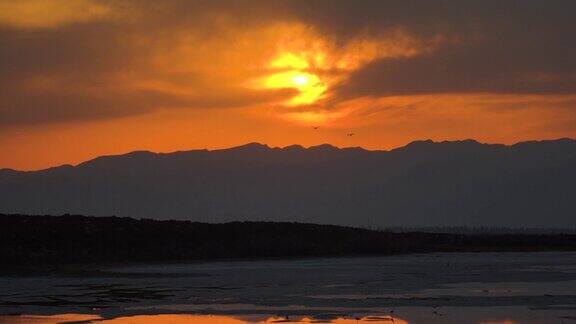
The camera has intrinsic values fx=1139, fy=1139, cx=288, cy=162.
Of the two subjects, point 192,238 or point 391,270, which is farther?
point 192,238

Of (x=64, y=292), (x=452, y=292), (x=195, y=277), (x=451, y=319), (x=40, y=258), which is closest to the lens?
(x=451, y=319)

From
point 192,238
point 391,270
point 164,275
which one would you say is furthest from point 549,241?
point 164,275

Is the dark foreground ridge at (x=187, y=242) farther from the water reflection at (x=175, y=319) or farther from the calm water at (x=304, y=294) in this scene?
the water reflection at (x=175, y=319)

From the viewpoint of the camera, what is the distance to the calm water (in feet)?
97.3

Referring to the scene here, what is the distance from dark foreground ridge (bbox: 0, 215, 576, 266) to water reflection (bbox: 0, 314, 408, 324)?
2755cm

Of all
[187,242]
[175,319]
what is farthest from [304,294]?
[187,242]

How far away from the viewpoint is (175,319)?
29516 mm

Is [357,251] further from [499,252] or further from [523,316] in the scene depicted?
[523,316]

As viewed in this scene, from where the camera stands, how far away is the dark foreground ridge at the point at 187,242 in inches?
2456

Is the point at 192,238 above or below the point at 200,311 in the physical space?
above

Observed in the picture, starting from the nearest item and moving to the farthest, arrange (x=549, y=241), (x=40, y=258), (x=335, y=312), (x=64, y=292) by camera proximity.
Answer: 1. (x=335, y=312)
2. (x=64, y=292)
3. (x=40, y=258)
4. (x=549, y=241)

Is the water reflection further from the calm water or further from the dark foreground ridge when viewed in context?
the dark foreground ridge

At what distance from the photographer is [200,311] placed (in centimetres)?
3136

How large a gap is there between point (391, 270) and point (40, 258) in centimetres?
2046
